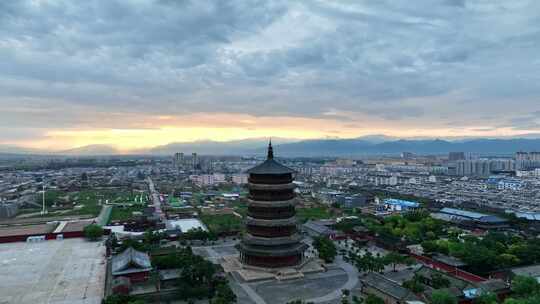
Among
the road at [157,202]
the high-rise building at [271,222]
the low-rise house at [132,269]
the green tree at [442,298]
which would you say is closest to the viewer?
the green tree at [442,298]

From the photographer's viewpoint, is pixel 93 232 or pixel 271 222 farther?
pixel 93 232

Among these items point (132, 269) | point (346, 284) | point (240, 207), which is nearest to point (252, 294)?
point (346, 284)

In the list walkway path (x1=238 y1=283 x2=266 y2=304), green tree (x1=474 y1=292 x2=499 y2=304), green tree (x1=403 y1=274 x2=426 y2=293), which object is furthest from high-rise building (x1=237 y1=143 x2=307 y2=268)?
green tree (x1=474 y1=292 x2=499 y2=304)

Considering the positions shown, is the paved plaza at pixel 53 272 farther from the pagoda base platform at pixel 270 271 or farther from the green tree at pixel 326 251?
the green tree at pixel 326 251

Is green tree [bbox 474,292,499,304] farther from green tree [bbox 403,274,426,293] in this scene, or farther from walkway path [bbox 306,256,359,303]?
walkway path [bbox 306,256,359,303]

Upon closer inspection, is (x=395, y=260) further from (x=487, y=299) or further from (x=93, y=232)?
(x=93, y=232)

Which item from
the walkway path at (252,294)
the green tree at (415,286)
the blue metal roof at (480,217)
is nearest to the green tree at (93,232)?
the walkway path at (252,294)
